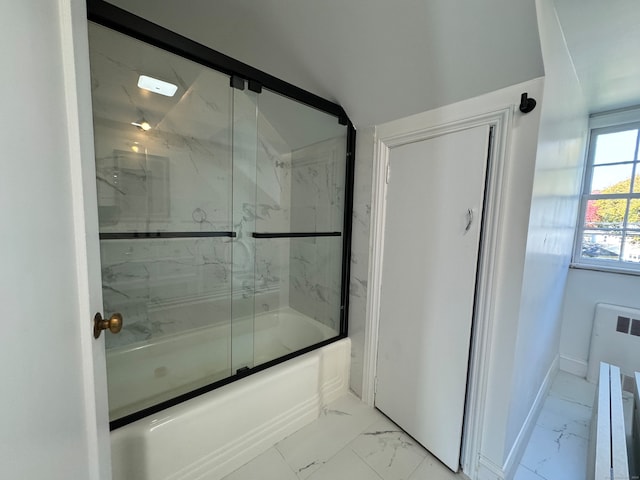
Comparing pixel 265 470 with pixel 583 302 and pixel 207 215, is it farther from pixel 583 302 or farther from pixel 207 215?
pixel 583 302

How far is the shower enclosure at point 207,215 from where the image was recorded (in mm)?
1471

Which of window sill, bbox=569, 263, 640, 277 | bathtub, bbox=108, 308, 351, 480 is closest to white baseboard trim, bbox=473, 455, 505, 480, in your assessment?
bathtub, bbox=108, 308, 351, 480

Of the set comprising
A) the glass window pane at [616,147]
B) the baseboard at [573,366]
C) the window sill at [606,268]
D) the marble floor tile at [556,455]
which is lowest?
the marble floor tile at [556,455]

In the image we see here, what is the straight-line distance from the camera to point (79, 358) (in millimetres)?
612

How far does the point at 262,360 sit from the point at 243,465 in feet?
1.69

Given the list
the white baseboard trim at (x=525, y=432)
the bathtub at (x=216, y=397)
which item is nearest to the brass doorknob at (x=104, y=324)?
the bathtub at (x=216, y=397)

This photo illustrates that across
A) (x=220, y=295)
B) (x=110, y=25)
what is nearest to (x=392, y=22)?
(x=110, y=25)

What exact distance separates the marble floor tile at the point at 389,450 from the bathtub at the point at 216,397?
1.12 feet

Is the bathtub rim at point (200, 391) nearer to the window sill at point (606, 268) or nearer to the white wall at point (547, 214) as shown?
the white wall at point (547, 214)

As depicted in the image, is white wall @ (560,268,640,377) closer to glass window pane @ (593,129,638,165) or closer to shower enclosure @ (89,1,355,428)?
glass window pane @ (593,129,638,165)

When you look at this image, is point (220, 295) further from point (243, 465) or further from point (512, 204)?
point (512, 204)

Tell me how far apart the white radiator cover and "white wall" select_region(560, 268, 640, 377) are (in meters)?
0.07

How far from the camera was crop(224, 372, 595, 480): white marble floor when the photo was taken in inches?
Answer: 52.0

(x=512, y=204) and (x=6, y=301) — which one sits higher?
(x=512, y=204)
